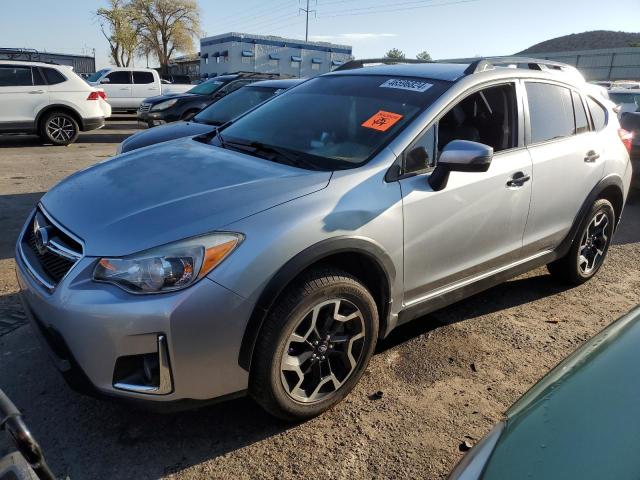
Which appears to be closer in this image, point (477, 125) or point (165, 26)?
point (477, 125)

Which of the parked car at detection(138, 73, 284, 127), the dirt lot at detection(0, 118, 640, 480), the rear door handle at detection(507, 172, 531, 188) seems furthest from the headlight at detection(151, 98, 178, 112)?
the rear door handle at detection(507, 172, 531, 188)

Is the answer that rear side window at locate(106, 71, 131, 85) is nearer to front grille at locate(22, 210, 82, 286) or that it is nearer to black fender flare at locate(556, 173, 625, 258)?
front grille at locate(22, 210, 82, 286)

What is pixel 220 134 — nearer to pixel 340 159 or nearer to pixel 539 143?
pixel 340 159

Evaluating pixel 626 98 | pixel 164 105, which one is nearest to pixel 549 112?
pixel 164 105

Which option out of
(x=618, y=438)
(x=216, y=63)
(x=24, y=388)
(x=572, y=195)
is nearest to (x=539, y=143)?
(x=572, y=195)

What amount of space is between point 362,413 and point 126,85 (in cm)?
1674

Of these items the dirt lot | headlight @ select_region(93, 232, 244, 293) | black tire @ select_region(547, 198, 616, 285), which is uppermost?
headlight @ select_region(93, 232, 244, 293)

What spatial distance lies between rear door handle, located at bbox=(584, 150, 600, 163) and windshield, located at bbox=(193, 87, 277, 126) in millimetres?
4477

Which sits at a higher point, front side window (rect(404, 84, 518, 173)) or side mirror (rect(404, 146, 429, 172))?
front side window (rect(404, 84, 518, 173))

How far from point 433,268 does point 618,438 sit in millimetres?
1668

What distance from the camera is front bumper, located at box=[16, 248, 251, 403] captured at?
2.07 meters

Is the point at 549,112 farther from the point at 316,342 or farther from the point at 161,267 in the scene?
the point at 161,267

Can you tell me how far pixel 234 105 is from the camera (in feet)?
24.5

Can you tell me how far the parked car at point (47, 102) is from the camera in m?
10.5
